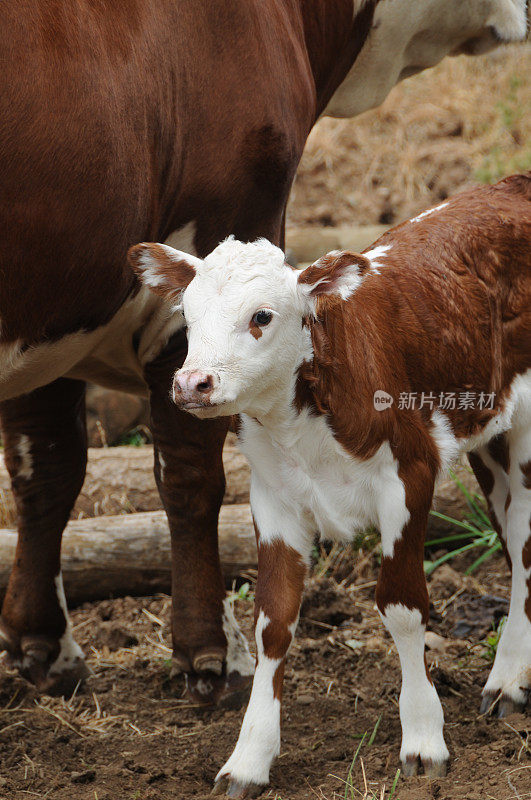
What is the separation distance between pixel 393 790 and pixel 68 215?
173cm

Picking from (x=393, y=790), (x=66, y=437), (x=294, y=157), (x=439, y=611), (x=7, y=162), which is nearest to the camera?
(x=7, y=162)

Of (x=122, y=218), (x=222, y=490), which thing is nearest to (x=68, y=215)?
(x=122, y=218)

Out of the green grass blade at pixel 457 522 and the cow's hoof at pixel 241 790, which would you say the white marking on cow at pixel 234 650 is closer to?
the cow's hoof at pixel 241 790

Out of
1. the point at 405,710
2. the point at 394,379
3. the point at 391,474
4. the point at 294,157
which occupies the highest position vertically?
the point at 294,157

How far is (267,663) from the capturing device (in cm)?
300

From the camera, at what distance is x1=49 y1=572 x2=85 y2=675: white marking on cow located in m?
3.99

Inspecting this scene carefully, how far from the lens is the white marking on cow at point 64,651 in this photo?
13.1ft

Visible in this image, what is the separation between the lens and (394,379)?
304cm

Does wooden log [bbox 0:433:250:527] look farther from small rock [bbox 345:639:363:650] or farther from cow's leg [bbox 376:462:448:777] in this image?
cow's leg [bbox 376:462:448:777]

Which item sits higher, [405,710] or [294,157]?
[294,157]

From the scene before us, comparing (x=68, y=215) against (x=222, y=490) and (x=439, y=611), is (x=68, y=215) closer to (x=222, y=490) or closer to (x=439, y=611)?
(x=222, y=490)

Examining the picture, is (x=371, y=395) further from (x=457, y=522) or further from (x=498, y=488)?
(x=457, y=522)

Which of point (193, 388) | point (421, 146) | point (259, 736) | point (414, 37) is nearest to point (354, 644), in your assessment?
point (259, 736)

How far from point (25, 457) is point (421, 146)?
241 inches
